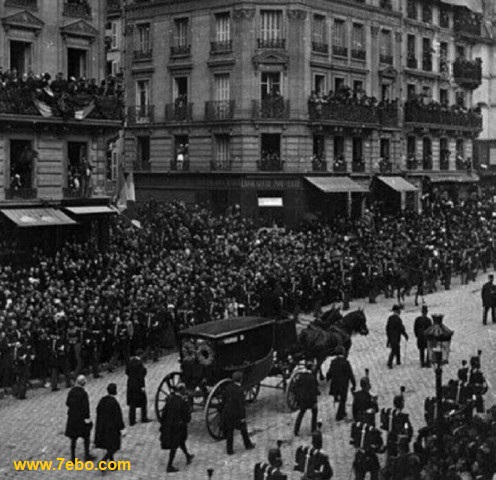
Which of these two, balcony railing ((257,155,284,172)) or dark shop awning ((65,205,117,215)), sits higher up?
balcony railing ((257,155,284,172))

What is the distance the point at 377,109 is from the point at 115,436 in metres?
41.1

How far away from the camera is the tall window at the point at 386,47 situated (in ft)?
184

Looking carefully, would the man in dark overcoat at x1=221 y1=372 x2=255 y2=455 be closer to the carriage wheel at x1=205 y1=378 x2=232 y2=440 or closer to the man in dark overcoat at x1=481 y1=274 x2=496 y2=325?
the carriage wheel at x1=205 y1=378 x2=232 y2=440

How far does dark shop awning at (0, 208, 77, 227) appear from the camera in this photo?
33906 millimetres

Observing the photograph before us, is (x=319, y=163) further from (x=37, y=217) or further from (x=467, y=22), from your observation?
(x=467, y=22)

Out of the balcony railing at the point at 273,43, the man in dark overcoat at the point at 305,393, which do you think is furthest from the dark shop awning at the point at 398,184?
the man in dark overcoat at the point at 305,393

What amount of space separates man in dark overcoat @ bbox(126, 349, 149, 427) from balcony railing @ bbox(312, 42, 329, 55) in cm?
3391

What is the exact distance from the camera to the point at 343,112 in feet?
169

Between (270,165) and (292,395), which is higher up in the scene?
(270,165)

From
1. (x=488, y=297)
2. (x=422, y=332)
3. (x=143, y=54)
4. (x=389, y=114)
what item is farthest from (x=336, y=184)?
(x=422, y=332)

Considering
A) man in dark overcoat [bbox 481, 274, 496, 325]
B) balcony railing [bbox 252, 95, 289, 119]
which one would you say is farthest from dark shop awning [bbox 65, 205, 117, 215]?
man in dark overcoat [bbox 481, 274, 496, 325]

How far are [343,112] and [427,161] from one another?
1187cm

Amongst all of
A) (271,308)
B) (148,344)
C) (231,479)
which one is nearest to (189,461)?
(231,479)

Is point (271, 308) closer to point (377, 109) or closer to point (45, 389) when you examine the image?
point (45, 389)
